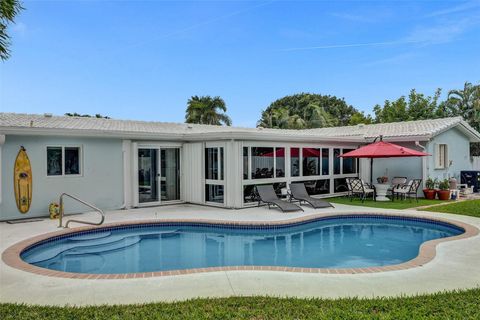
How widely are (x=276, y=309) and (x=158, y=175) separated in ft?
37.5

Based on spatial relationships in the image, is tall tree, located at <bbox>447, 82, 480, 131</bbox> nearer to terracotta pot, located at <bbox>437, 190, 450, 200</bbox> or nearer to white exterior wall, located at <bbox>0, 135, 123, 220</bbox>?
terracotta pot, located at <bbox>437, 190, 450, 200</bbox>

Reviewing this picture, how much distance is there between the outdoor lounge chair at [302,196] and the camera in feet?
47.9

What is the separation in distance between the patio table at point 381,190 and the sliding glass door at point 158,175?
28.0 feet

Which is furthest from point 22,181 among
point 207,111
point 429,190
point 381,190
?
point 207,111

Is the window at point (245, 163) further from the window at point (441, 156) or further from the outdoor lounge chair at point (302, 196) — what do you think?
the window at point (441, 156)

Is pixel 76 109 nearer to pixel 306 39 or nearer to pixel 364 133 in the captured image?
pixel 306 39

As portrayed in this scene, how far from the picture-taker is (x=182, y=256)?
903cm

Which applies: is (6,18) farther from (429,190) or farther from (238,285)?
(429,190)

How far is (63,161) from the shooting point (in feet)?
43.3

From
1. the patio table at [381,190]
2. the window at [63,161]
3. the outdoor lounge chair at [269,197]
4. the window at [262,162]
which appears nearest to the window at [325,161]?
the patio table at [381,190]

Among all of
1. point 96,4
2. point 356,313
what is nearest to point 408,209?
point 356,313

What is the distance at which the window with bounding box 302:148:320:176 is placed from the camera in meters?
17.0

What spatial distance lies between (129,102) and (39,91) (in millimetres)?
8231

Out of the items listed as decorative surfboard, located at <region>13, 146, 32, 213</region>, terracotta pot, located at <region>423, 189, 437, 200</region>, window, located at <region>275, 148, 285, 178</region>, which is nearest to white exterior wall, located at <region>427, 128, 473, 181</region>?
terracotta pot, located at <region>423, 189, 437, 200</region>
